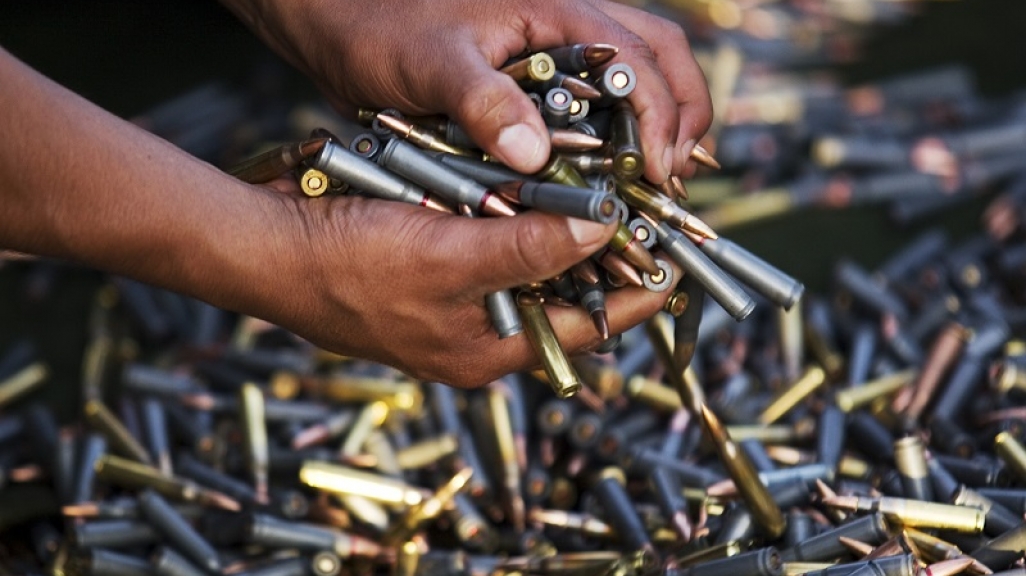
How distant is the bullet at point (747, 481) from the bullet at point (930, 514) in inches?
8.2

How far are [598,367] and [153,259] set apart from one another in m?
1.68

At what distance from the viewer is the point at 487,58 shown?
8.93 feet

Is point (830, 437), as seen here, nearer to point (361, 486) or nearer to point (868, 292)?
point (868, 292)

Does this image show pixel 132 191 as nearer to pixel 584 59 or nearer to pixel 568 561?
pixel 584 59

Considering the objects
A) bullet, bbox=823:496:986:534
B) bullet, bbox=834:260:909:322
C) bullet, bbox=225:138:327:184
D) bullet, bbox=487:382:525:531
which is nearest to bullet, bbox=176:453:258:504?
bullet, bbox=487:382:525:531

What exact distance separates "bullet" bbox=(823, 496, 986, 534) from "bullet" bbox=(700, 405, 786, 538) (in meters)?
0.21

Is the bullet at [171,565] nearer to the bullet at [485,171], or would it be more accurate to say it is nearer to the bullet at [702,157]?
the bullet at [485,171]

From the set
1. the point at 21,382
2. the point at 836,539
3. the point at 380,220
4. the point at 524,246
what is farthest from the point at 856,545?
the point at 21,382

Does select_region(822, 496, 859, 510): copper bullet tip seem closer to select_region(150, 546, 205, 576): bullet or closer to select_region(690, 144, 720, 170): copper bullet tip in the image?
select_region(690, 144, 720, 170): copper bullet tip

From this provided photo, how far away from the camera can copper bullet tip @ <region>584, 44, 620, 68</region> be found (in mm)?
2600

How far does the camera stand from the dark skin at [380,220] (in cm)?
231

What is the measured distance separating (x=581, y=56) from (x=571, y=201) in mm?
494

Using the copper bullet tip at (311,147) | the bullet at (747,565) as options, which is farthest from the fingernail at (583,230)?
the bullet at (747,565)

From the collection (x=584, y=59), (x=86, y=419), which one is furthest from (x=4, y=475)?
(x=584, y=59)
